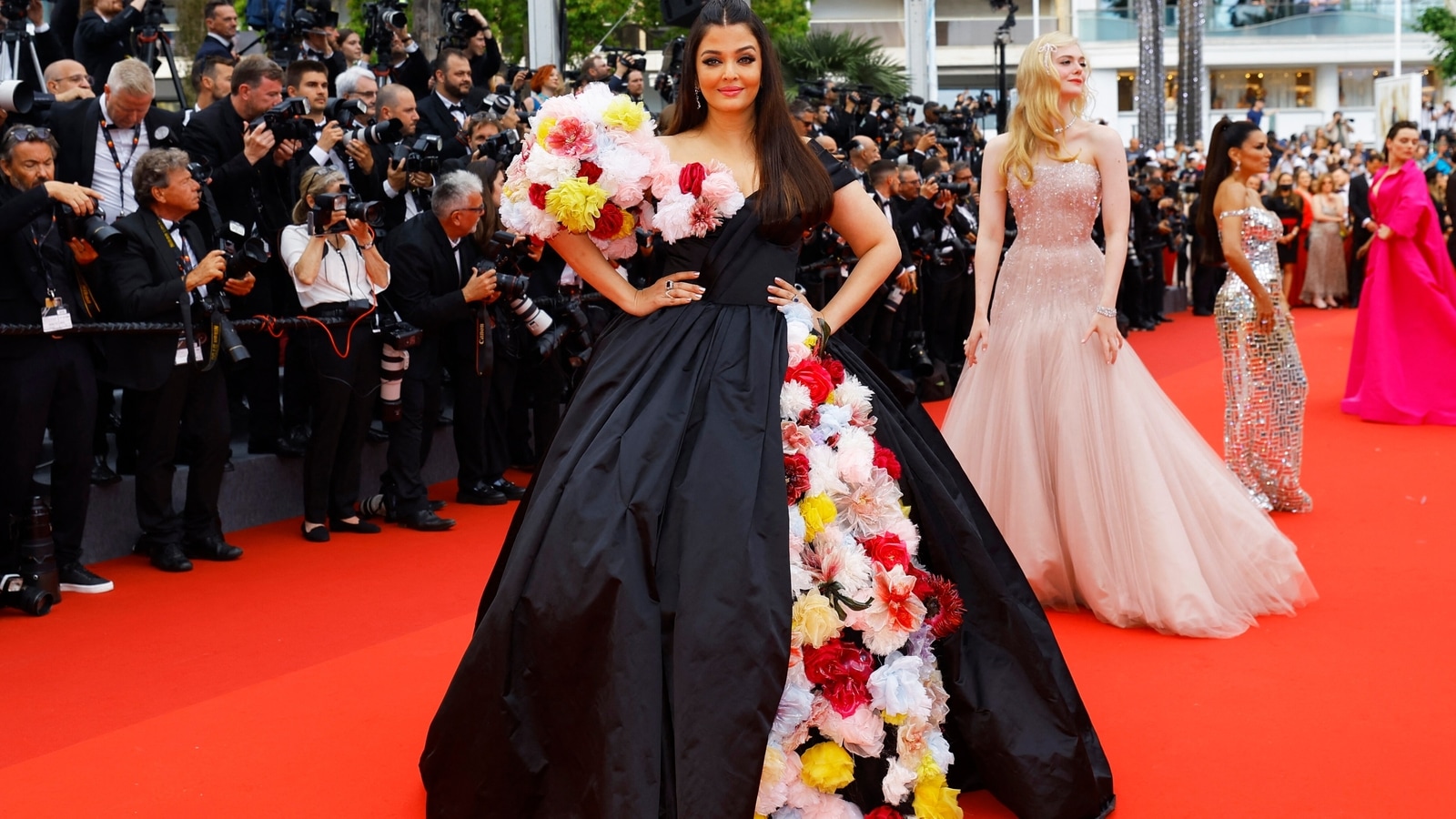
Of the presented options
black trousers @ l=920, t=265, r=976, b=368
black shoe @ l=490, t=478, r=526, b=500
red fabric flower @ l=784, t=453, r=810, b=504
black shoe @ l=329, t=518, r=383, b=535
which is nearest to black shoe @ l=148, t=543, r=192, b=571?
black shoe @ l=329, t=518, r=383, b=535

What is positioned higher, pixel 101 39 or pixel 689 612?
pixel 101 39

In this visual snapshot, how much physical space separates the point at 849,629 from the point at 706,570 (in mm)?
433

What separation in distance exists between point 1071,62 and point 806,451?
7.60ft

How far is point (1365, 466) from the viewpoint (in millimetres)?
7504

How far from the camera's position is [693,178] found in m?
3.25

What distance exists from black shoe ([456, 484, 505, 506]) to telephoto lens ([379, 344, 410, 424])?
2.50 feet

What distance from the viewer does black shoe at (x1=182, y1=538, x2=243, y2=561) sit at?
5.90 m

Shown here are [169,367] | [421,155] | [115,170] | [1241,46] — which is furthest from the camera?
[1241,46]

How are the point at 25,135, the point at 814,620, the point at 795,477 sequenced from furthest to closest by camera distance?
the point at 25,135
the point at 795,477
the point at 814,620

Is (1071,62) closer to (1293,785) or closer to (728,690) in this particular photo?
(1293,785)

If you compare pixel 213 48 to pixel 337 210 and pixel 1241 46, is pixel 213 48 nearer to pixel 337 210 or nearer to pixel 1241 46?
pixel 337 210

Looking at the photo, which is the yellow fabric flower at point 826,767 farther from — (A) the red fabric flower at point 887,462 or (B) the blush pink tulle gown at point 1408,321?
(B) the blush pink tulle gown at point 1408,321

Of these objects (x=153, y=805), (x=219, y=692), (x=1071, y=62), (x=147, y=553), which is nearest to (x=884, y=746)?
(x=153, y=805)

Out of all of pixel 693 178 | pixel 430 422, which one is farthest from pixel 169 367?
pixel 693 178
